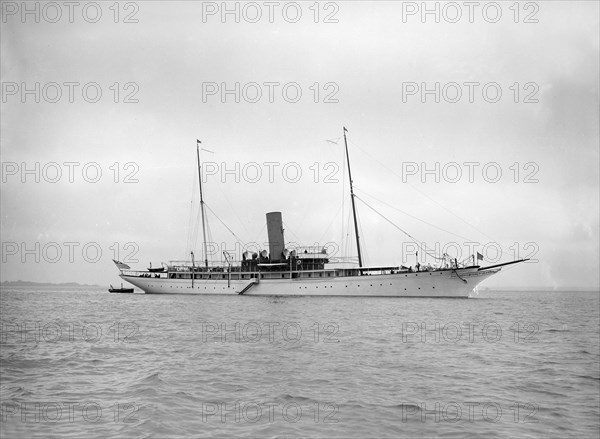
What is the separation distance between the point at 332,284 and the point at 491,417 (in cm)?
4614

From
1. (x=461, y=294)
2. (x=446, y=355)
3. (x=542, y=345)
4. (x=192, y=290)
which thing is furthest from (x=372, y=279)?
(x=446, y=355)

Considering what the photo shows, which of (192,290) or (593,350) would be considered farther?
(192,290)

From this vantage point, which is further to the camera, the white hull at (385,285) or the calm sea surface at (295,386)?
the white hull at (385,285)

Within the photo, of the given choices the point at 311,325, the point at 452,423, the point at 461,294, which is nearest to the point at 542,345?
the point at 311,325

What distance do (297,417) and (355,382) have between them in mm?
2943

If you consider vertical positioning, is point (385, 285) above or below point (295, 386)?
below

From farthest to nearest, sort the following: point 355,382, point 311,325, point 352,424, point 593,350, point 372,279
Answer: point 372,279
point 311,325
point 593,350
point 355,382
point 352,424

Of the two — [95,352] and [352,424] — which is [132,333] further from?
[352,424]

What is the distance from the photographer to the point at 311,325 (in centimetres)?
2336

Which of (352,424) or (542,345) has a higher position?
(352,424)

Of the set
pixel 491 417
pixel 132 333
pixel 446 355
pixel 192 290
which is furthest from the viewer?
A: pixel 192 290

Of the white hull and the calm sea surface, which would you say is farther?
the white hull

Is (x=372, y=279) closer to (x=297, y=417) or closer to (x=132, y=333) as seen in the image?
(x=132, y=333)

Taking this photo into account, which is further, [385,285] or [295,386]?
[385,285]
